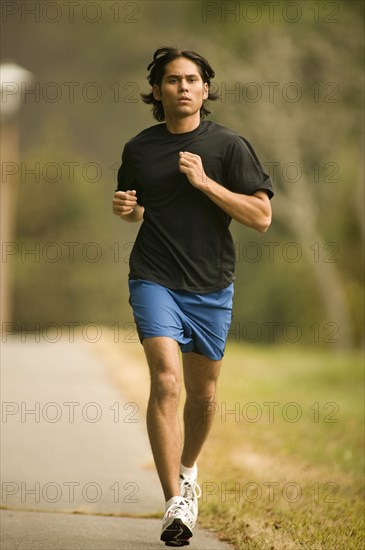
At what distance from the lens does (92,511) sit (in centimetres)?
571

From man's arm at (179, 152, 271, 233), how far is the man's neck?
0.28m

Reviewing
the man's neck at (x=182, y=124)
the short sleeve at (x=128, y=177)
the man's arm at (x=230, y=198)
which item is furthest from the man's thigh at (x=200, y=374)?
the man's neck at (x=182, y=124)

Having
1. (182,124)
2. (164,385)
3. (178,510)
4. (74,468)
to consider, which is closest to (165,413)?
(164,385)

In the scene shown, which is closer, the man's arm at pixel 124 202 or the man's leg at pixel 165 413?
the man's leg at pixel 165 413

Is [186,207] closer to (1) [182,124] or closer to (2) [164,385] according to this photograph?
(1) [182,124]

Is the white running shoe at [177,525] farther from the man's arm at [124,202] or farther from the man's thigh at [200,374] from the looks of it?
the man's arm at [124,202]

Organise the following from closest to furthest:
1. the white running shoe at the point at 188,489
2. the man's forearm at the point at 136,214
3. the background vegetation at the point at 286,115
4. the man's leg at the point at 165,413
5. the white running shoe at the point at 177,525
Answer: the white running shoe at the point at 177,525, the man's leg at the point at 165,413, the white running shoe at the point at 188,489, the man's forearm at the point at 136,214, the background vegetation at the point at 286,115

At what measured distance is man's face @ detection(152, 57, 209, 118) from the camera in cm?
493

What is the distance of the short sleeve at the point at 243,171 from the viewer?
490cm

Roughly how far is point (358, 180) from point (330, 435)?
647 inches

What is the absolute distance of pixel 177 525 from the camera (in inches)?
173

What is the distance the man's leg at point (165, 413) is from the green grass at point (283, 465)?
20.6 inches

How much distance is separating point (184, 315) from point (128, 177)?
0.72 m

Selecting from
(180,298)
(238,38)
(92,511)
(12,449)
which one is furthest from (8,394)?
(238,38)
